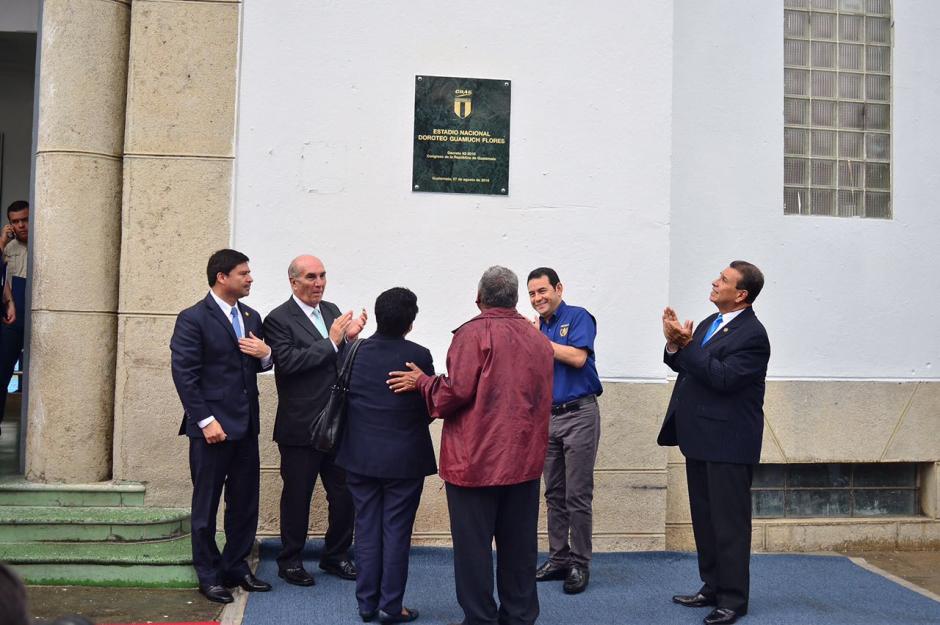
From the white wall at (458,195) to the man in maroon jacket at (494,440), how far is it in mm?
1828

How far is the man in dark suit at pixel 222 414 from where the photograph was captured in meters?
5.20

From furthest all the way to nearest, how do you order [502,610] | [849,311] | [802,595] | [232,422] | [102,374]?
[849,311]
[102,374]
[802,595]
[232,422]
[502,610]

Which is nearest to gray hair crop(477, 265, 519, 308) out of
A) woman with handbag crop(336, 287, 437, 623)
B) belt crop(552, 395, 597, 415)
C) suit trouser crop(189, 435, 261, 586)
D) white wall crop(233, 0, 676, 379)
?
woman with handbag crop(336, 287, 437, 623)

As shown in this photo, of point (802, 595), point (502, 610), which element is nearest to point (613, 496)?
point (802, 595)

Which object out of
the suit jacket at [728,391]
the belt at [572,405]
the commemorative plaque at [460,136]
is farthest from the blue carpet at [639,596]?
the commemorative plaque at [460,136]

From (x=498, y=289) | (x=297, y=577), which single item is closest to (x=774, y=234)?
(x=498, y=289)

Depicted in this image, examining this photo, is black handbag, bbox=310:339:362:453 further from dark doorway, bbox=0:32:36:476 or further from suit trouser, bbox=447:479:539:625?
dark doorway, bbox=0:32:36:476

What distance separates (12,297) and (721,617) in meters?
5.29

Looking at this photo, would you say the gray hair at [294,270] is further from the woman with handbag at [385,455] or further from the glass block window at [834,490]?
the glass block window at [834,490]

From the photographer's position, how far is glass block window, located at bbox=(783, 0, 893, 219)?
24.6 ft

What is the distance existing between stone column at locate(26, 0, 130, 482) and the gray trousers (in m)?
3.04

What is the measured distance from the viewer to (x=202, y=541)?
532 cm

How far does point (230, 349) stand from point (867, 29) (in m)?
5.67

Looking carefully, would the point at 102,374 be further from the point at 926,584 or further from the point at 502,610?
the point at 926,584
